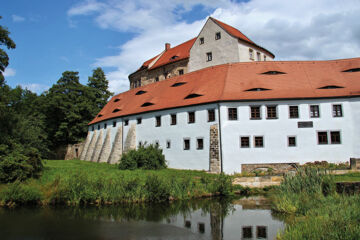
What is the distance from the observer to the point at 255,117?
23.2 metres

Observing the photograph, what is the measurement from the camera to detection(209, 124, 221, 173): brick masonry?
2256 cm

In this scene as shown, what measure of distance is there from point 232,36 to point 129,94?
571 inches

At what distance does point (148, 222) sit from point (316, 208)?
666cm

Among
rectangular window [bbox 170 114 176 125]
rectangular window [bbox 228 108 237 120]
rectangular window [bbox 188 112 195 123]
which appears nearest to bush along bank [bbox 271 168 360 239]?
rectangular window [bbox 228 108 237 120]

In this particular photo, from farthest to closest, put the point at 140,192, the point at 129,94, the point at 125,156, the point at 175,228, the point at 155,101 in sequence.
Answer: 1. the point at 129,94
2. the point at 155,101
3. the point at 125,156
4. the point at 140,192
5. the point at 175,228

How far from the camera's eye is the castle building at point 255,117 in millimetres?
22469

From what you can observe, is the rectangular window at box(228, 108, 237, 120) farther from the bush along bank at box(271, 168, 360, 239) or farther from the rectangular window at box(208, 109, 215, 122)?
the bush along bank at box(271, 168, 360, 239)

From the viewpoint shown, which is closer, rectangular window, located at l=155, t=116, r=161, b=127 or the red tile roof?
the red tile roof

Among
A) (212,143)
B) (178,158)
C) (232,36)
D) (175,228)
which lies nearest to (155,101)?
(178,158)

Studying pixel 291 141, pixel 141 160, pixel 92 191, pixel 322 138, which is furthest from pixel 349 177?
pixel 92 191

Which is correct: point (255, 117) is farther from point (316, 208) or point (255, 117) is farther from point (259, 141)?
point (316, 208)

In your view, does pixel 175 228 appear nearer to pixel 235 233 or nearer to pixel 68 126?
pixel 235 233

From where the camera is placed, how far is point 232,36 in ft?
106

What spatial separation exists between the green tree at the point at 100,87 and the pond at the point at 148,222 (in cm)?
3382
